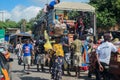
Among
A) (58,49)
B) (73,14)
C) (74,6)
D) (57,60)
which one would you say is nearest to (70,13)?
(73,14)

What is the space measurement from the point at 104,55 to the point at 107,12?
23305 millimetres

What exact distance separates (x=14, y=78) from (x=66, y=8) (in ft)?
16.1

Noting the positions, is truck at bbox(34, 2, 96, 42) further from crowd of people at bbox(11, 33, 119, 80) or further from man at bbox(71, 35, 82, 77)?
man at bbox(71, 35, 82, 77)

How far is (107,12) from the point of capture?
34031mm

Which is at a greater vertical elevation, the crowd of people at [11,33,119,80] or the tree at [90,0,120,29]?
the tree at [90,0,120,29]

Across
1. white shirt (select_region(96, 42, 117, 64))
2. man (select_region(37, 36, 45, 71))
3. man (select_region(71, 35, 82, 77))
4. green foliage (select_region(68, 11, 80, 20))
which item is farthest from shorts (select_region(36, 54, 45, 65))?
white shirt (select_region(96, 42, 117, 64))

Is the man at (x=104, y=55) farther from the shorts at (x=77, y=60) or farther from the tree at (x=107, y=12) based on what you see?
the tree at (x=107, y=12)

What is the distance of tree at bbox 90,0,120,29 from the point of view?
32781 millimetres

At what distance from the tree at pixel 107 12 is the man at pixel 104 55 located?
21454mm

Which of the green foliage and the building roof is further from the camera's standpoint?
the green foliage

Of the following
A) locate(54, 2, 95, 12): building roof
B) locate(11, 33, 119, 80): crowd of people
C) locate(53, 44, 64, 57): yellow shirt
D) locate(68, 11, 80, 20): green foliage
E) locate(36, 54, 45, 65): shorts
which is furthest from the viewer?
locate(68, 11, 80, 20): green foliage

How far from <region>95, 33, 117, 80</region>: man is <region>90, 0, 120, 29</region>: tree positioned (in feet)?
70.4

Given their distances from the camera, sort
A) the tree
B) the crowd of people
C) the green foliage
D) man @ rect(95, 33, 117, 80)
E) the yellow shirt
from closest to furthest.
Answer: man @ rect(95, 33, 117, 80) → the crowd of people → the yellow shirt → the green foliage → the tree

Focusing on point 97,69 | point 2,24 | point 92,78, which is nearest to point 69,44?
point 92,78
